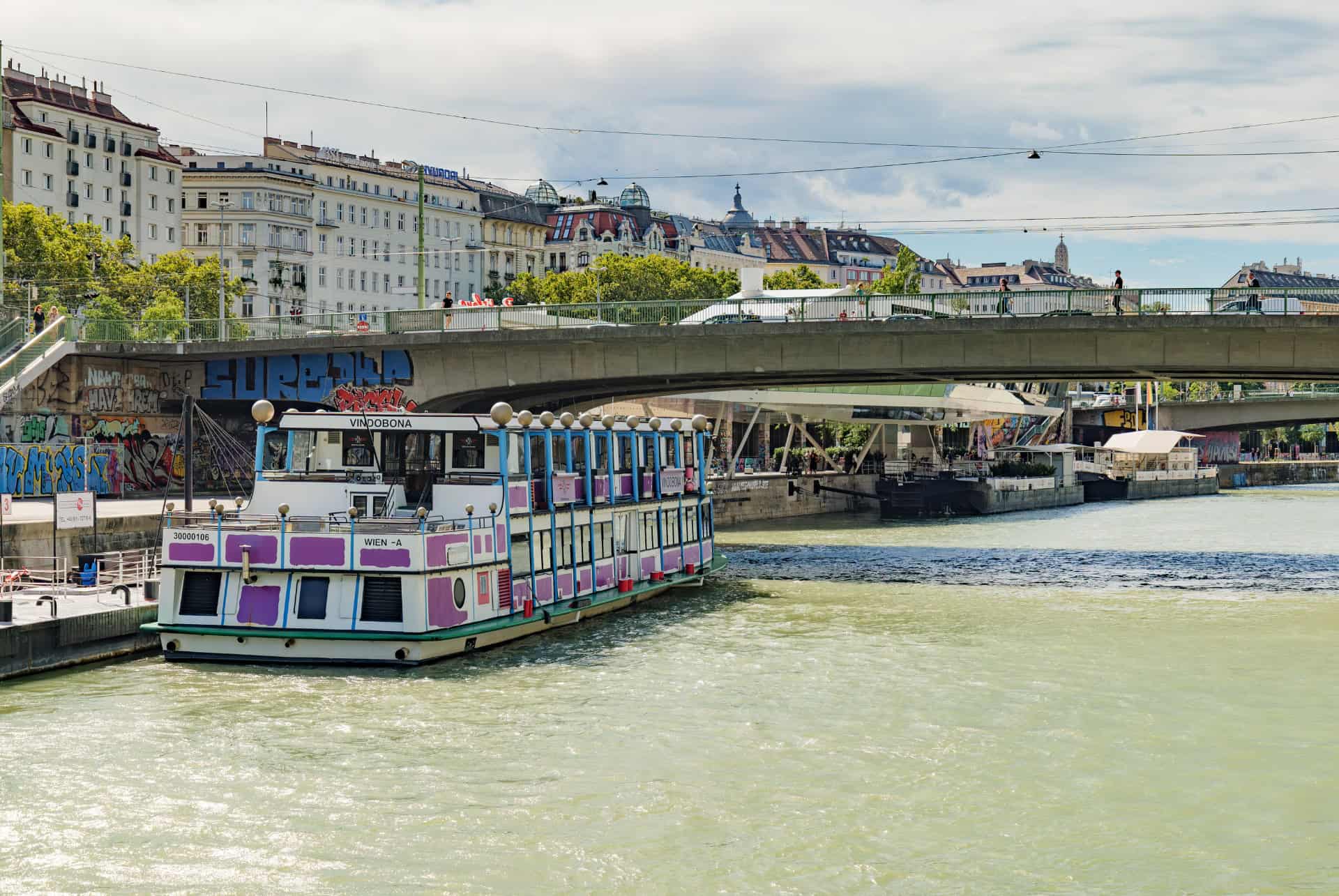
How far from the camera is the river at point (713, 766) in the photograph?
56.7 ft

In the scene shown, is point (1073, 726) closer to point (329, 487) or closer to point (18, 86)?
point (329, 487)

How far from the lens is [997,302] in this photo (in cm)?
4653

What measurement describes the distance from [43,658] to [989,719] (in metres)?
15.2

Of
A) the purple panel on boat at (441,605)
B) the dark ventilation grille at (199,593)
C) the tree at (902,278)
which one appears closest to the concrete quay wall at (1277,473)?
the tree at (902,278)

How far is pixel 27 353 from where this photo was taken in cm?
5138

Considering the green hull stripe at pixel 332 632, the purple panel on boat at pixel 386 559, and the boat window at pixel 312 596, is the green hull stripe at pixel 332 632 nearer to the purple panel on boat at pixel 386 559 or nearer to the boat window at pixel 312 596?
the boat window at pixel 312 596

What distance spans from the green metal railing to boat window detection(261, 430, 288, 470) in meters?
18.6

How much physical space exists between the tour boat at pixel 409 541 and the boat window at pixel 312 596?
2 cm

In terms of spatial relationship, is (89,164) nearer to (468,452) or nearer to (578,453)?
(578,453)

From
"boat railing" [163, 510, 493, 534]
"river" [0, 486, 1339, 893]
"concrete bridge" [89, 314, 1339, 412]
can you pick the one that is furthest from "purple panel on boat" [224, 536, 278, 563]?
"concrete bridge" [89, 314, 1339, 412]

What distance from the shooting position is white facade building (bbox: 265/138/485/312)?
12712cm

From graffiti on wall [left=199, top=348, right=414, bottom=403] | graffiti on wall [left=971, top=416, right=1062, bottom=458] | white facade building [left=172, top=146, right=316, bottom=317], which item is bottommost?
graffiti on wall [left=971, top=416, right=1062, bottom=458]

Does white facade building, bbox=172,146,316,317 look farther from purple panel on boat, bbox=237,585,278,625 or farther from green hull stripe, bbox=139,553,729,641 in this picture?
purple panel on boat, bbox=237,585,278,625

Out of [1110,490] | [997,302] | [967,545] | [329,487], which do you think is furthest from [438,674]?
[1110,490]
